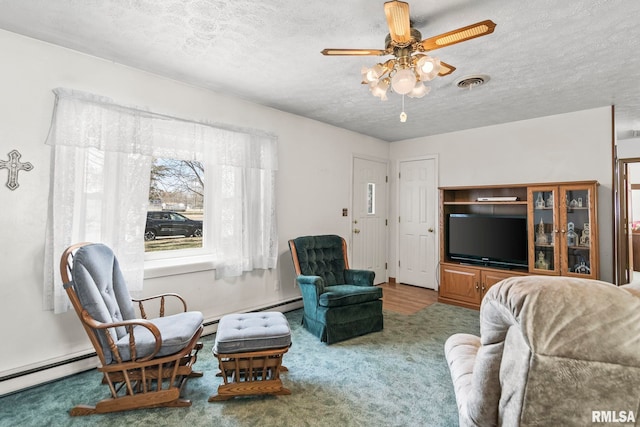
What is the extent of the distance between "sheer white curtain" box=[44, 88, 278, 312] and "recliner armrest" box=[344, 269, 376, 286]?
971 mm

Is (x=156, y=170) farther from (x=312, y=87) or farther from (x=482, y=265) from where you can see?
(x=482, y=265)

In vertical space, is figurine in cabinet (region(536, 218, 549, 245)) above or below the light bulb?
below

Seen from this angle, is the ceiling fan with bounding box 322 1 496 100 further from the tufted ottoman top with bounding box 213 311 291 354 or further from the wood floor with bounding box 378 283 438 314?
the wood floor with bounding box 378 283 438 314

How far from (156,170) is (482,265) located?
13.1 feet

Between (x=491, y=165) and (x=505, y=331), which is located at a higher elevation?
(x=491, y=165)

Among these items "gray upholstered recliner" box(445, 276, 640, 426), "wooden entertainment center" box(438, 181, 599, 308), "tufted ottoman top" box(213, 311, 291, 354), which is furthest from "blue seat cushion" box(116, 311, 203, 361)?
"wooden entertainment center" box(438, 181, 599, 308)

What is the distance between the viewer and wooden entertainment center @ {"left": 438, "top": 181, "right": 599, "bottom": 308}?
3432 millimetres

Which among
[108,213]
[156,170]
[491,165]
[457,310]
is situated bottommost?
[457,310]

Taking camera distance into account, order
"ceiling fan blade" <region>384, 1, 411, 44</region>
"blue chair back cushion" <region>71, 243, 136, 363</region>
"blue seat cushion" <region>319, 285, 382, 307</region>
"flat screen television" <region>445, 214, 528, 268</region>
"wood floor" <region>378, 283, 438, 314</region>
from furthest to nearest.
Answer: "wood floor" <region>378, 283, 438, 314</region> < "flat screen television" <region>445, 214, 528, 268</region> < "blue seat cushion" <region>319, 285, 382, 307</region> < "blue chair back cushion" <region>71, 243, 136, 363</region> < "ceiling fan blade" <region>384, 1, 411, 44</region>

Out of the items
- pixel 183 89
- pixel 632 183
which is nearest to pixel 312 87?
pixel 183 89

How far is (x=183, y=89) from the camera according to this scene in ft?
9.78

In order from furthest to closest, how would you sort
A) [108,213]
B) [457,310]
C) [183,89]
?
1. [457,310]
2. [183,89]
3. [108,213]

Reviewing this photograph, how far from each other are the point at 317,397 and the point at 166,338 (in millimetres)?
1060

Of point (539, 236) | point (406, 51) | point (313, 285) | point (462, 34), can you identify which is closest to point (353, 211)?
point (313, 285)
